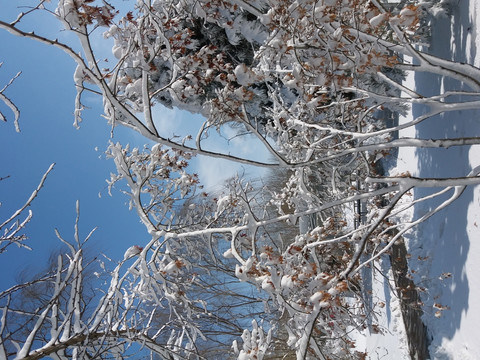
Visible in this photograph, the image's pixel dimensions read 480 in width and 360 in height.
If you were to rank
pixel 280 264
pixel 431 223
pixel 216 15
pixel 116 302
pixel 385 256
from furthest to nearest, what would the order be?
pixel 385 256 < pixel 431 223 < pixel 216 15 < pixel 116 302 < pixel 280 264

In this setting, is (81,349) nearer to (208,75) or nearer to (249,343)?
(249,343)

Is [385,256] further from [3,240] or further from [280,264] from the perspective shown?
[3,240]

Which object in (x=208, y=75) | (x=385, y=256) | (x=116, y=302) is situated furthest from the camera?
(x=385, y=256)

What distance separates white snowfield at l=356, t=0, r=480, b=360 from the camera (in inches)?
242

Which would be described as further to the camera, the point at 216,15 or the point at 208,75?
the point at 216,15

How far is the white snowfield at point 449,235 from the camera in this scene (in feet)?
20.1

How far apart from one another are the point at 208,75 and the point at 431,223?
5398 millimetres

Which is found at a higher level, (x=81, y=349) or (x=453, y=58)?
(x=453, y=58)

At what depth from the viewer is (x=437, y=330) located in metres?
7.00

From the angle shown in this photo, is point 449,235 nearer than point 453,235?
No

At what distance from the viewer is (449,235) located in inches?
271

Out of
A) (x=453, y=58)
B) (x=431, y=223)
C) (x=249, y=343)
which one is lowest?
(x=249, y=343)

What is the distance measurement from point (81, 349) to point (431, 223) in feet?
21.7

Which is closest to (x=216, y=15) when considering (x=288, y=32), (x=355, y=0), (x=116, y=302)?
(x=288, y=32)
